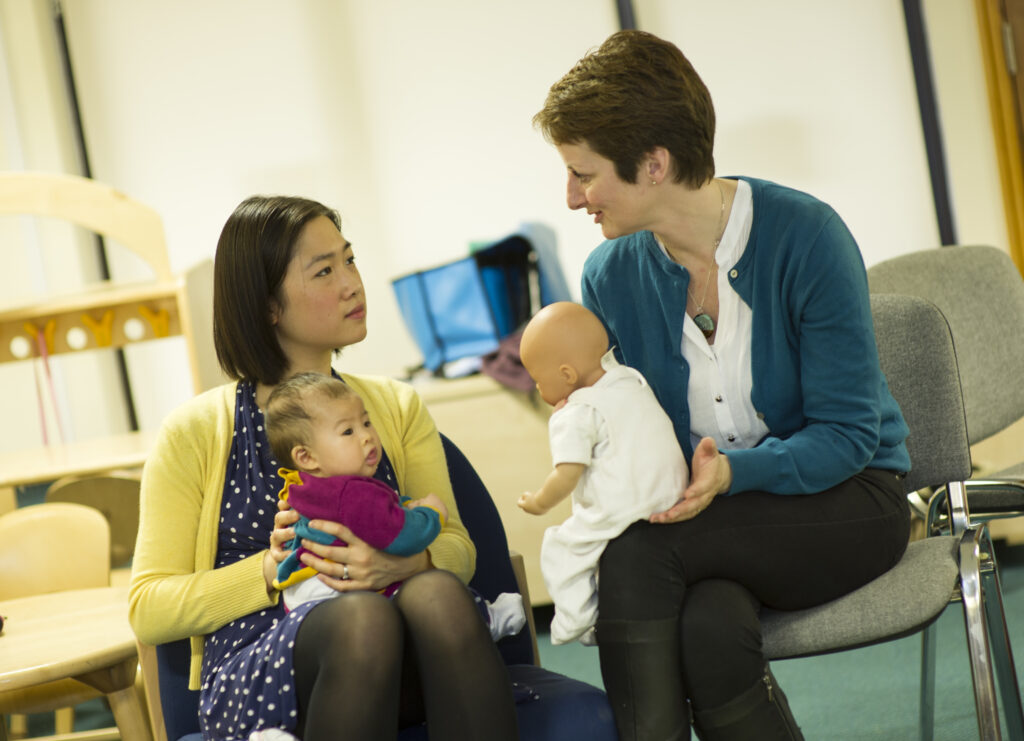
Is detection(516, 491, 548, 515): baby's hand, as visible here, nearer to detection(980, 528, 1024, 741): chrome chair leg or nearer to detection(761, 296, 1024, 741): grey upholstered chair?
detection(761, 296, 1024, 741): grey upholstered chair

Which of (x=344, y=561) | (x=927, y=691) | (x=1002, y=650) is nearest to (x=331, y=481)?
(x=344, y=561)

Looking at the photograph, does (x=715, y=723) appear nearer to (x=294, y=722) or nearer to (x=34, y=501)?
(x=294, y=722)

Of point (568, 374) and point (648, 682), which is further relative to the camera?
point (568, 374)

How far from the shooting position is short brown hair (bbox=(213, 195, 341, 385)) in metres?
1.67

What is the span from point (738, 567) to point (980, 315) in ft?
3.72

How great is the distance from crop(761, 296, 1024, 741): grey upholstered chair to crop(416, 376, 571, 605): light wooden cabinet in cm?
126

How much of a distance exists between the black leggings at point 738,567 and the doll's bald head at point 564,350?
0.24m

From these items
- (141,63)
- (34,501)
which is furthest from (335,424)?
(34,501)

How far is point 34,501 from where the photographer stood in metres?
4.48

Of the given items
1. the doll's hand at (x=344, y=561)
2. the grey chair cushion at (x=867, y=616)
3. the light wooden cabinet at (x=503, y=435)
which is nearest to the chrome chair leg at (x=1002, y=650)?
the grey chair cushion at (x=867, y=616)

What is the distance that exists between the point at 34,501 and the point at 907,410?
3.86 m

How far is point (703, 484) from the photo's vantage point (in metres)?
A: 1.41

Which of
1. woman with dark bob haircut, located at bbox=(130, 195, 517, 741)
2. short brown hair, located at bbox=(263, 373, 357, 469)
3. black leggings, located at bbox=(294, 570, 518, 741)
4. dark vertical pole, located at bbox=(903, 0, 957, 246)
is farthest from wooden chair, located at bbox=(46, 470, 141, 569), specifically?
dark vertical pole, located at bbox=(903, 0, 957, 246)

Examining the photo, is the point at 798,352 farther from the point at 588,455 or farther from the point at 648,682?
the point at 648,682
